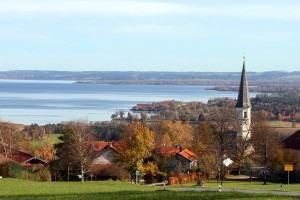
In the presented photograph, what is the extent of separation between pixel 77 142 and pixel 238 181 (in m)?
15.3

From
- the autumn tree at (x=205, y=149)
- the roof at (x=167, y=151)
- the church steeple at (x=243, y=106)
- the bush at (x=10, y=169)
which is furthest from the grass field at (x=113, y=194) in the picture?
the church steeple at (x=243, y=106)

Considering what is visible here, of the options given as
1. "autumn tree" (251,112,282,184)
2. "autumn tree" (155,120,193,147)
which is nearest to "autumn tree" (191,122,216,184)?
"autumn tree" (251,112,282,184)

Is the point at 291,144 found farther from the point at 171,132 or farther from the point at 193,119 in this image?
the point at 193,119

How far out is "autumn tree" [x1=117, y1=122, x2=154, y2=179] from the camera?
54656 mm

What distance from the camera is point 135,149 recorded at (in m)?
56.2

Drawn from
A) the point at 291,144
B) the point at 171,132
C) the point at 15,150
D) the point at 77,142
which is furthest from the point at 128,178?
the point at 171,132

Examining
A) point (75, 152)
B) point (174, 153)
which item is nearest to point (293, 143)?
point (174, 153)

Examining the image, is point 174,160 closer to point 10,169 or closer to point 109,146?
point 109,146

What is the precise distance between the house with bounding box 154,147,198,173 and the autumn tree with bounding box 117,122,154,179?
2.09 metres

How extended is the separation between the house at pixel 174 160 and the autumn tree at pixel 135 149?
2.09 m

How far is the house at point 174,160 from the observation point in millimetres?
60250

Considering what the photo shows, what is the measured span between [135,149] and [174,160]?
749 cm

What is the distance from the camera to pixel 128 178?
5309cm

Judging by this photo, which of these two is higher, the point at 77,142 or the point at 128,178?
the point at 77,142
